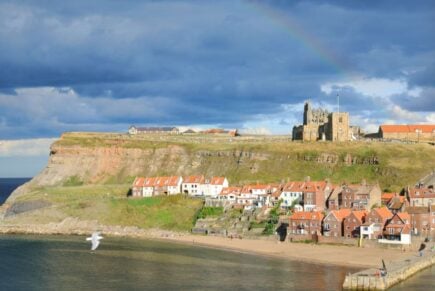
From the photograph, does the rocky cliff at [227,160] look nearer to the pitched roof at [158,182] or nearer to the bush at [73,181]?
the bush at [73,181]

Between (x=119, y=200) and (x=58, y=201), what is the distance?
43.2ft

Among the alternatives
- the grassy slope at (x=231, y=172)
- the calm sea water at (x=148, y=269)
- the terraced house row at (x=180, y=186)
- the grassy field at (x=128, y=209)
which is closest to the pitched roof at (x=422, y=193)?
the grassy slope at (x=231, y=172)

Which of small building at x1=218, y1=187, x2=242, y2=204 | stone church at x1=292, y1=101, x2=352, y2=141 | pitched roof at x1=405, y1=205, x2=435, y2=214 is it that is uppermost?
stone church at x1=292, y1=101, x2=352, y2=141

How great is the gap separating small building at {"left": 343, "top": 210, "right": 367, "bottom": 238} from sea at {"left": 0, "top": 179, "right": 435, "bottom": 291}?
15776 mm

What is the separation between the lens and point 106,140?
183m

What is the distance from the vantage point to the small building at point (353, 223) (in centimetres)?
10381

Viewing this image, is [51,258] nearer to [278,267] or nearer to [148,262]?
[148,262]

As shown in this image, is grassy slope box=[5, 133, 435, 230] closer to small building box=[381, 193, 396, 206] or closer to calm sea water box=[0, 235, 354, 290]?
small building box=[381, 193, 396, 206]

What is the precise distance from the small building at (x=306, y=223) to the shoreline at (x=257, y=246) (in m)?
2.80

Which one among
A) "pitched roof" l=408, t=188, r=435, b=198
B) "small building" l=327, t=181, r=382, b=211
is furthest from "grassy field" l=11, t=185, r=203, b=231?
"pitched roof" l=408, t=188, r=435, b=198

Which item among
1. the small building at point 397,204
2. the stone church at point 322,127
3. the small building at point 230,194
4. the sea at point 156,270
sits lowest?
the sea at point 156,270

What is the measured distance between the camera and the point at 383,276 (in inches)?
2884

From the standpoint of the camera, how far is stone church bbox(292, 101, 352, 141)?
17012cm

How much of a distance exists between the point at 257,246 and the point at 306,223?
860 centimetres
